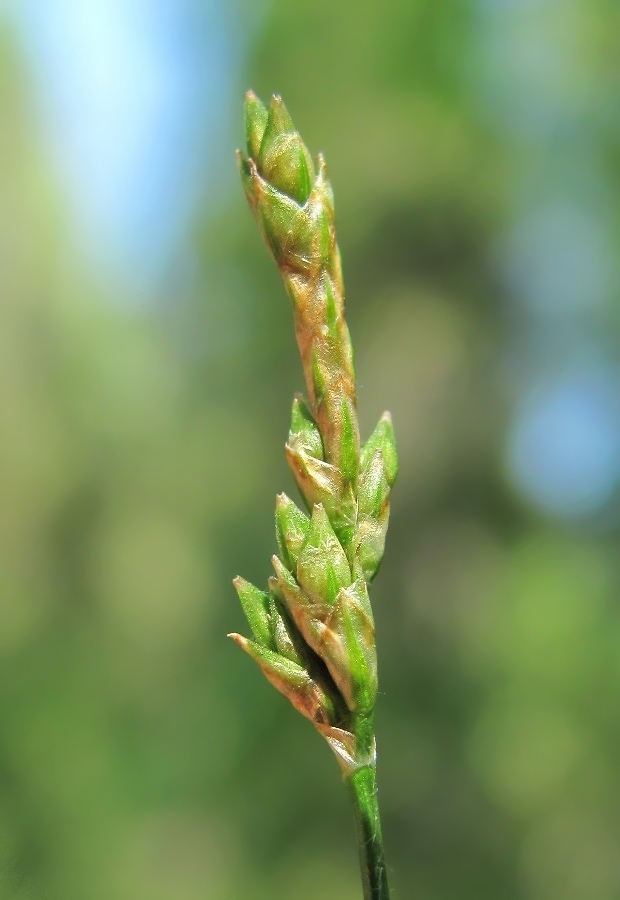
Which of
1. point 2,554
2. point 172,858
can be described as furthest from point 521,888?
point 2,554

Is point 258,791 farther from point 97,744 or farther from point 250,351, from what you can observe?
point 250,351

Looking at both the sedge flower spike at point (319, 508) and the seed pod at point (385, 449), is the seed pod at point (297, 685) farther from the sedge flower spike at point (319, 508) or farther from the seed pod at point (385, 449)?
the seed pod at point (385, 449)

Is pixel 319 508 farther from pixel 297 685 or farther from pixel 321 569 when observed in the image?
pixel 297 685

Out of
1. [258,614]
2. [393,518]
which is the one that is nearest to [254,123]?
[258,614]

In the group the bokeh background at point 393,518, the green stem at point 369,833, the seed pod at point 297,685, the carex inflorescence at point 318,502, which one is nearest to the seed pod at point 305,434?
the carex inflorescence at point 318,502

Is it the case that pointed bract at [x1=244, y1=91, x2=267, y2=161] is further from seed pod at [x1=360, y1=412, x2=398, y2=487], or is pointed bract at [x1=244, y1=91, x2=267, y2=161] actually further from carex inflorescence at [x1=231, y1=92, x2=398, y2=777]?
seed pod at [x1=360, y1=412, x2=398, y2=487]

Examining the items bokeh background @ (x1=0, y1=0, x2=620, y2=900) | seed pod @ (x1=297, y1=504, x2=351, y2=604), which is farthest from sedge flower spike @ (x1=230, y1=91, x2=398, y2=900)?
bokeh background @ (x1=0, y1=0, x2=620, y2=900)
